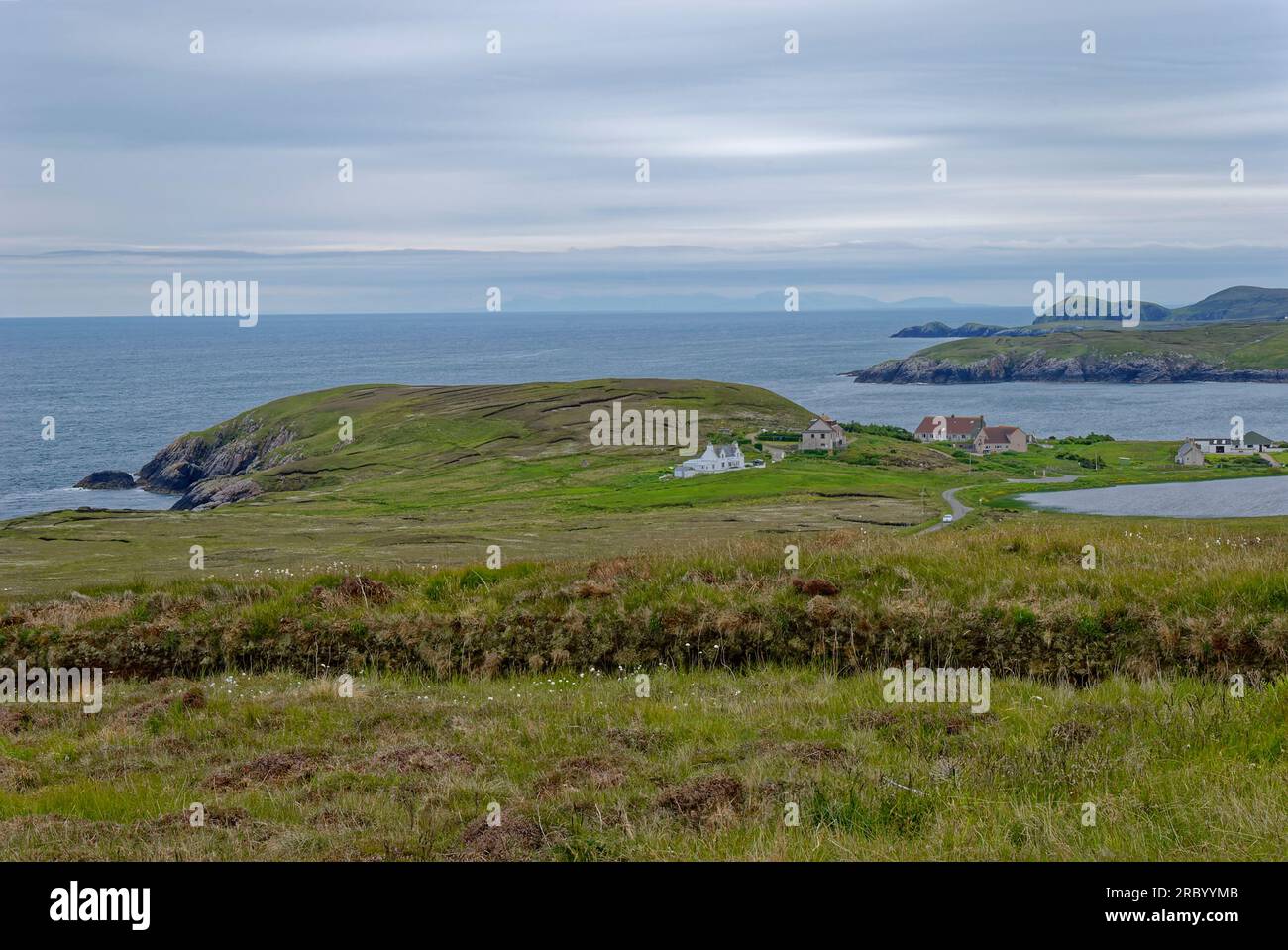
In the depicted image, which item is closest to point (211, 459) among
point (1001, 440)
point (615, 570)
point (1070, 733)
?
point (1001, 440)

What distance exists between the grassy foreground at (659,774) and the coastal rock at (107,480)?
13508 cm

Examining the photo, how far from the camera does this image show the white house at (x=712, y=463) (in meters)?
110

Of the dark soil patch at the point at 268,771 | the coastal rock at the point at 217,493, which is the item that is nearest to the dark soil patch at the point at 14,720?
the dark soil patch at the point at 268,771

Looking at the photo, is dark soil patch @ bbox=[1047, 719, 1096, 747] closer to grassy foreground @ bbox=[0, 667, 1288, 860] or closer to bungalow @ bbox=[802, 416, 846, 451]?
grassy foreground @ bbox=[0, 667, 1288, 860]

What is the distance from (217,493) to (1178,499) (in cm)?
10226

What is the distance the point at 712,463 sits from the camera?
113 m

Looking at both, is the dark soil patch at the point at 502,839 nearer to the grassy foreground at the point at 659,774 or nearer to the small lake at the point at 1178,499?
the grassy foreground at the point at 659,774

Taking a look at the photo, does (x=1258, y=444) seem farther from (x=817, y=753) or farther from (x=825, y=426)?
(x=817, y=753)

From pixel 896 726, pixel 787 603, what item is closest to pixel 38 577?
pixel 787 603

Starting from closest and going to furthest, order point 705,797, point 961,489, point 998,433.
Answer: point 705,797
point 961,489
point 998,433

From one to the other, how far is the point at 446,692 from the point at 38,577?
77.9ft

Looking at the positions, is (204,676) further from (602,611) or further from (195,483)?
(195,483)

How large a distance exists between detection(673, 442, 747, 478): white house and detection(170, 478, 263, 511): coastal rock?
162 ft

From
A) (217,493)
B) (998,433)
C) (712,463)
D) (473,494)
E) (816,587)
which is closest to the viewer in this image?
(816,587)
